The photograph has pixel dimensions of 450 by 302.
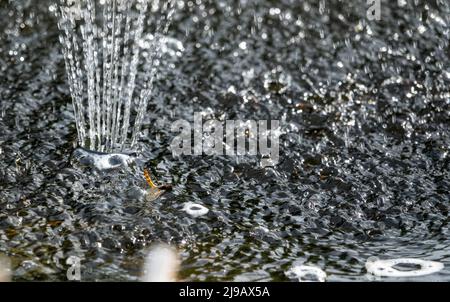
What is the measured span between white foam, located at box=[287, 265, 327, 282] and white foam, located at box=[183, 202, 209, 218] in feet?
2.23


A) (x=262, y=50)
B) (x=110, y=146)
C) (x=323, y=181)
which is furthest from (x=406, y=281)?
(x=262, y=50)

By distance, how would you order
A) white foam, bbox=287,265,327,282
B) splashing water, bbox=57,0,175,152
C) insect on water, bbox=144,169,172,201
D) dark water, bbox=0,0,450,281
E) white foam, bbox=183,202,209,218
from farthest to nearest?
splashing water, bbox=57,0,175,152
insect on water, bbox=144,169,172,201
white foam, bbox=183,202,209,218
dark water, bbox=0,0,450,281
white foam, bbox=287,265,327,282

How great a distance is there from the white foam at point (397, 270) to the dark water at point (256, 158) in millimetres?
52

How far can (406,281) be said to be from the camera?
402 cm

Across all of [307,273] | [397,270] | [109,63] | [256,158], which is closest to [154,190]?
[256,158]

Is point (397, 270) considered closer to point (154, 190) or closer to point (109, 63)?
point (154, 190)

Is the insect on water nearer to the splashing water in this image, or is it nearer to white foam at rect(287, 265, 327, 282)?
the splashing water

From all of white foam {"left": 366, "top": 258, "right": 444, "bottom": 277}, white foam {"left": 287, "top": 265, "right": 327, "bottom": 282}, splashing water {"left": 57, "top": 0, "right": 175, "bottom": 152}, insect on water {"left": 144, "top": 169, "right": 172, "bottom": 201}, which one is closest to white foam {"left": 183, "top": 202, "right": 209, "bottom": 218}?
insect on water {"left": 144, "top": 169, "right": 172, "bottom": 201}

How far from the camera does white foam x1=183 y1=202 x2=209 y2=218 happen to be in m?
4.50

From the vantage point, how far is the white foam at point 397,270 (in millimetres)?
4090

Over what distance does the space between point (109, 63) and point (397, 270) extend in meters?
3.07

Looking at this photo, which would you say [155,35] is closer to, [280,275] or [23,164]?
[23,164]

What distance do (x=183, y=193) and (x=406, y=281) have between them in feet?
4.63

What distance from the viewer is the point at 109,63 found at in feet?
20.5
